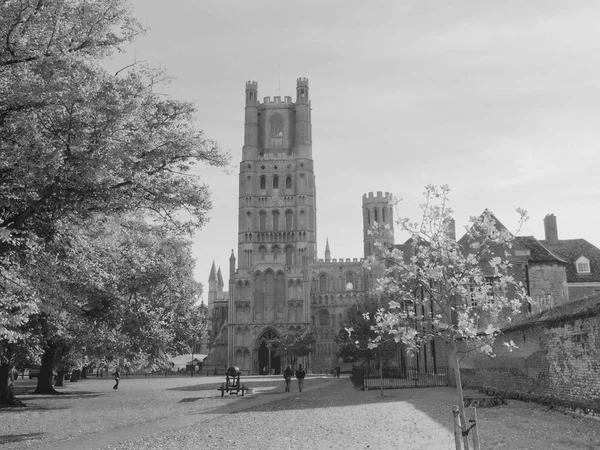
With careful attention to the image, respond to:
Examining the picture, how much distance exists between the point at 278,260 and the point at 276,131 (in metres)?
26.8

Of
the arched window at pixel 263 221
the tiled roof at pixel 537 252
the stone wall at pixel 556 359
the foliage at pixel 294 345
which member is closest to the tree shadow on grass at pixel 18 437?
the stone wall at pixel 556 359

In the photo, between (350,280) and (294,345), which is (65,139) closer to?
(294,345)

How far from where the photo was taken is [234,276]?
87.4m

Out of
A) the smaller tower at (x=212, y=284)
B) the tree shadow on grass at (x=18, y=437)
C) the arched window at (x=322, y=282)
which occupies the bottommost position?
the tree shadow on grass at (x=18, y=437)

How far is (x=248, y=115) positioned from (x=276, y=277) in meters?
31.7

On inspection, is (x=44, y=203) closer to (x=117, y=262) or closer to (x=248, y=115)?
(x=117, y=262)

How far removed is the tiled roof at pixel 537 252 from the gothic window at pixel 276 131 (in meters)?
70.1

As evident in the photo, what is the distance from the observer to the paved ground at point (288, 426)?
1322cm

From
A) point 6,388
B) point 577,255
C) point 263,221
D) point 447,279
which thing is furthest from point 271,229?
point 447,279

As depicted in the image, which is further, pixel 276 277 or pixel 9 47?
pixel 276 277

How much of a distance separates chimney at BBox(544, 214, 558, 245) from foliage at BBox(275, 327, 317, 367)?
126ft

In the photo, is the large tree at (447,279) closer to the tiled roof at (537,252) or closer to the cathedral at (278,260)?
the tiled roof at (537,252)

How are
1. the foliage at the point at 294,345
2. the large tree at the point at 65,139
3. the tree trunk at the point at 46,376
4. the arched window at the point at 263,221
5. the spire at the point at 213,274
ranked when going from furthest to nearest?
the spire at the point at 213,274 < the arched window at the point at 263,221 < the foliage at the point at 294,345 < the tree trunk at the point at 46,376 < the large tree at the point at 65,139

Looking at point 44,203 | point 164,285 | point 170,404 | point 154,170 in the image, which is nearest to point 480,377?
point 170,404
